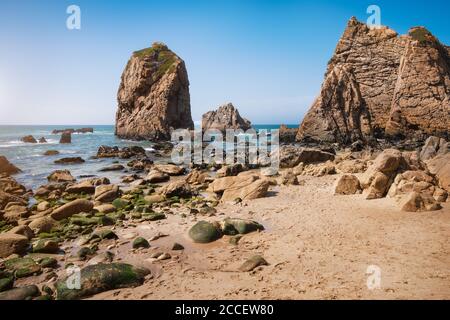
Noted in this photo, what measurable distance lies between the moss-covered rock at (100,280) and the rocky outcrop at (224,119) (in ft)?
279

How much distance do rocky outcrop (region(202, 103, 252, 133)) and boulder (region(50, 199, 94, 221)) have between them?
7837 centimetres

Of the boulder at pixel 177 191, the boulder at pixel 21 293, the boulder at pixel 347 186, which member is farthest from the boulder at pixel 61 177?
the boulder at pixel 347 186

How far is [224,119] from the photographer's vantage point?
315 feet

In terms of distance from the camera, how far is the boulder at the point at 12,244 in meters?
9.66

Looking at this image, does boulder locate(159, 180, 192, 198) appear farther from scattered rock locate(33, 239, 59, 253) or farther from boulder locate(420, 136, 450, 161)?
boulder locate(420, 136, 450, 161)

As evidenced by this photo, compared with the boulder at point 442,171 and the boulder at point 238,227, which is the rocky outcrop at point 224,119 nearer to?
the boulder at point 442,171

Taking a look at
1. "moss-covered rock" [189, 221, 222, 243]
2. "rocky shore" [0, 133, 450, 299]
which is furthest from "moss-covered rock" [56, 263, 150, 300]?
"moss-covered rock" [189, 221, 222, 243]

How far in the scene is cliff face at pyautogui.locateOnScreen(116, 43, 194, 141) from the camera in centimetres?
7119
